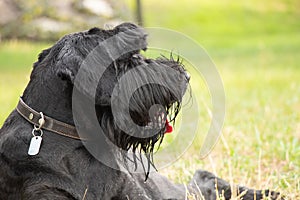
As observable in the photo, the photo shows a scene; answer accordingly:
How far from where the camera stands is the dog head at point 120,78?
3758 mm

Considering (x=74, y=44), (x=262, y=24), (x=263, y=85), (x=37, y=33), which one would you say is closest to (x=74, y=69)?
(x=74, y=44)

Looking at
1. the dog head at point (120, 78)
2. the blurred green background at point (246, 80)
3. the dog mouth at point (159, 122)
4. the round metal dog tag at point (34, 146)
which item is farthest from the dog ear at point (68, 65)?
the blurred green background at point (246, 80)

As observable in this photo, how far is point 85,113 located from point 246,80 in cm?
1043

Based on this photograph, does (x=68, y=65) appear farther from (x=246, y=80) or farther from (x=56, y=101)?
(x=246, y=80)

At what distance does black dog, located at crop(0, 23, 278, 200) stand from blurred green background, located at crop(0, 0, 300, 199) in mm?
844

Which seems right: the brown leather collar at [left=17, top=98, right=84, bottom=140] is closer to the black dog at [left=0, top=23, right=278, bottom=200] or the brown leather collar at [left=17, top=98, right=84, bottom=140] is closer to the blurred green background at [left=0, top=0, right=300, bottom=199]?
the black dog at [left=0, top=23, right=278, bottom=200]

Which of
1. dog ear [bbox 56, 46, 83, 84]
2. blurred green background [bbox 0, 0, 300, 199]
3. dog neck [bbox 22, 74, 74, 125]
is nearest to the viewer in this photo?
dog ear [bbox 56, 46, 83, 84]

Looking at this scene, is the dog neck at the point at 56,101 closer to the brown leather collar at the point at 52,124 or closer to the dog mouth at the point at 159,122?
the brown leather collar at the point at 52,124

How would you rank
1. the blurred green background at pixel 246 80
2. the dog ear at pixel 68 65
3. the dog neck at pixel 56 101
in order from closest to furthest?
the dog ear at pixel 68 65 < the dog neck at pixel 56 101 < the blurred green background at pixel 246 80

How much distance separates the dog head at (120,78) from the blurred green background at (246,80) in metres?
0.94

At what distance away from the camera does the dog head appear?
3.76 m

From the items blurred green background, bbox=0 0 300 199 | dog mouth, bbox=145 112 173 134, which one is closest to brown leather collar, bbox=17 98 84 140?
dog mouth, bbox=145 112 173 134


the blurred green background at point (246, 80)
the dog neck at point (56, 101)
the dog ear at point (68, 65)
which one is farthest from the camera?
the blurred green background at point (246, 80)

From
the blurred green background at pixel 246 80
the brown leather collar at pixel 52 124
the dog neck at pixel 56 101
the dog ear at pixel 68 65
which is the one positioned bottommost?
the brown leather collar at pixel 52 124
